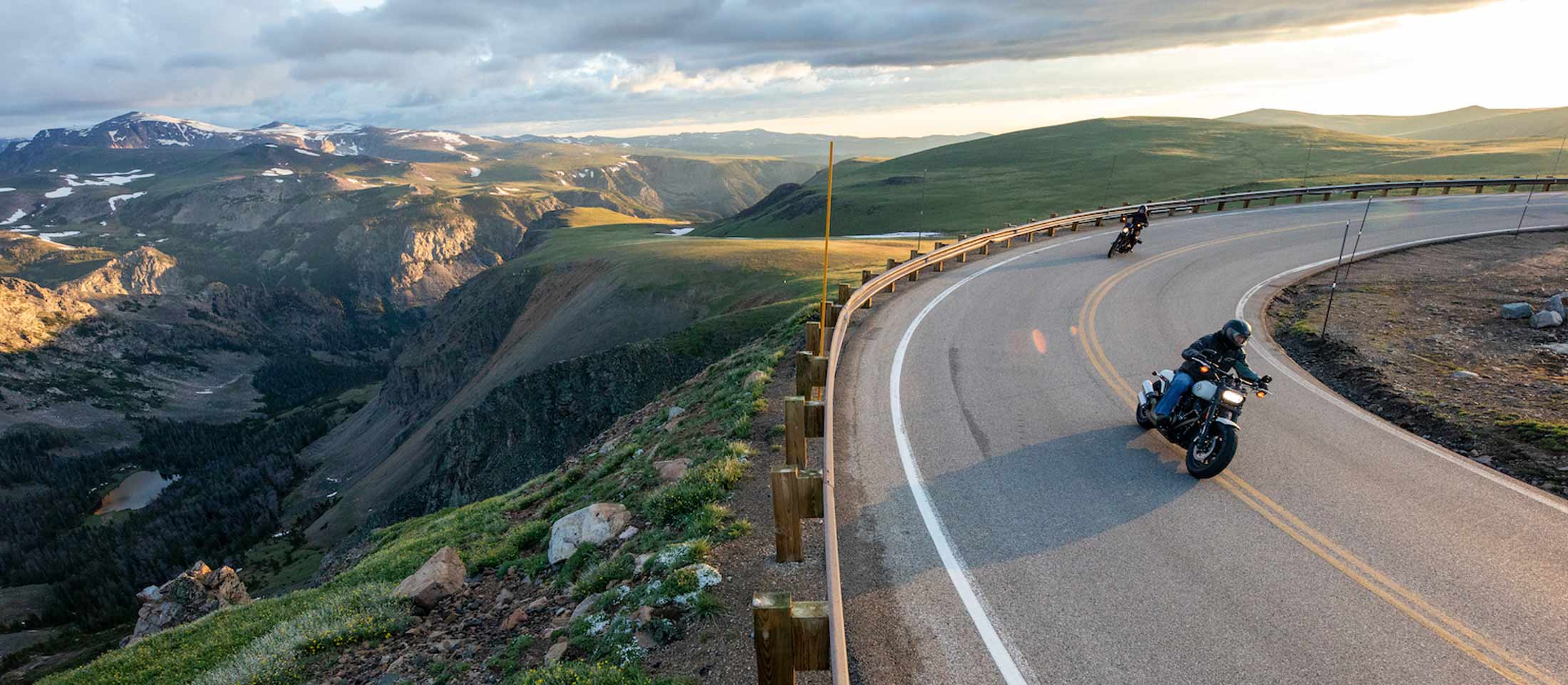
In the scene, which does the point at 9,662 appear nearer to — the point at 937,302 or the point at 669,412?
the point at 669,412

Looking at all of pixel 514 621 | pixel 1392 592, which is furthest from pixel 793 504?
pixel 1392 592

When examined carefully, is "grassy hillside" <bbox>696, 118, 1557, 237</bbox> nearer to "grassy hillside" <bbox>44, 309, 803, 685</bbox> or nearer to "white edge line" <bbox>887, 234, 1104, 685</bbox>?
"white edge line" <bbox>887, 234, 1104, 685</bbox>

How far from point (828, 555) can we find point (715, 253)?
165ft

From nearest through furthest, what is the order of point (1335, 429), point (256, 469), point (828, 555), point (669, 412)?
point (828, 555) < point (1335, 429) < point (669, 412) < point (256, 469)

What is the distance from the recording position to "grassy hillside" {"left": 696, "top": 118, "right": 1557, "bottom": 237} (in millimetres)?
58281

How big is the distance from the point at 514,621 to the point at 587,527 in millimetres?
1462

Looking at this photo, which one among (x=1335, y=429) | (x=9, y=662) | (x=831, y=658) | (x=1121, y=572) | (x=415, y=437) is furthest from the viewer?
(x=415, y=437)

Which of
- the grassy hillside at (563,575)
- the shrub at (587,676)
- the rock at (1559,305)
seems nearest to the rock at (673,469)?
the grassy hillside at (563,575)

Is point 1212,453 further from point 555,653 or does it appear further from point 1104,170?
point 1104,170

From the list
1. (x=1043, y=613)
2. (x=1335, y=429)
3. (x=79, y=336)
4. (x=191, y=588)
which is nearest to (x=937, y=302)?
(x=1335, y=429)

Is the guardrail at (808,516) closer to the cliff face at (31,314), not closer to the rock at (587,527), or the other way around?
the rock at (587,527)

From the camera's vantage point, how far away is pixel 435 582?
8.17 m

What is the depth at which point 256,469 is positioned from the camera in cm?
11594

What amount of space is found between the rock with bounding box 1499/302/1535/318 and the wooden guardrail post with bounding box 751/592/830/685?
60.2 ft
